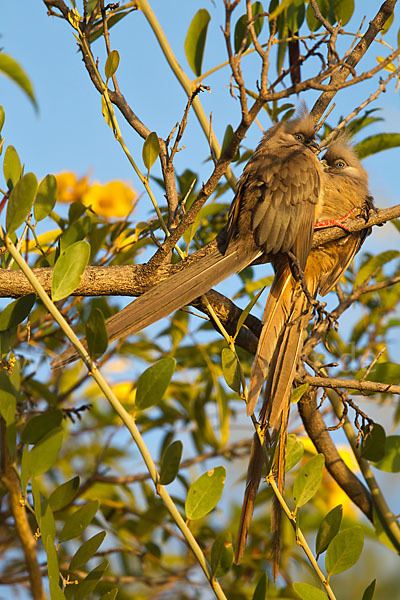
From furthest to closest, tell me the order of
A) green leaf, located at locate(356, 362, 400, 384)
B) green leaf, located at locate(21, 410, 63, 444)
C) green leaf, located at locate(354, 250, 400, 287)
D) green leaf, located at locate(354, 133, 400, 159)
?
green leaf, located at locate(354, 250, 400, 287), green leaf, located at locate(354, 133, 400, 159), green leaf, located at locate(356, 362, 400, 384), green leaf, located at locate(21, 410, 63, 444)

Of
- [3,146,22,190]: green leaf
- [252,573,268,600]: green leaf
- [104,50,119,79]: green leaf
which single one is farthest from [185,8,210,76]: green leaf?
[252,573,268,600]: green leaf

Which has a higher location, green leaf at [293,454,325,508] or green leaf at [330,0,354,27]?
green leaf at [330,0,354,27]

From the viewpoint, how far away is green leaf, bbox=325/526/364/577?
134 centimetres

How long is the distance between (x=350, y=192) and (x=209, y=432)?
1.17m

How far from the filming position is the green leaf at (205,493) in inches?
53.6

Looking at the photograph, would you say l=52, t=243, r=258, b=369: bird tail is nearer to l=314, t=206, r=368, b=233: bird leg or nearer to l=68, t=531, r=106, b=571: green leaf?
l=68, t=531, r=106, b=571: green leaf

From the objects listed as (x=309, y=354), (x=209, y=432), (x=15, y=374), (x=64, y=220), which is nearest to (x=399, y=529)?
(x=309, y=354)

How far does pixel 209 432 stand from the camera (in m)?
2.65

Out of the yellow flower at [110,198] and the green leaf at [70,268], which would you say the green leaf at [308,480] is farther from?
the yellow flower at [110,198]

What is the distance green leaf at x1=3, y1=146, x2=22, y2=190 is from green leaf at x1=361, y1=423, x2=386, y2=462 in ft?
3.91

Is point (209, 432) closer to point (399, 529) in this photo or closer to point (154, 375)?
point (399, 529)

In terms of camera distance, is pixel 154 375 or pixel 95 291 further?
pixel 95 291

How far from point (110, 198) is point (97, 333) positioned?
1.47 m

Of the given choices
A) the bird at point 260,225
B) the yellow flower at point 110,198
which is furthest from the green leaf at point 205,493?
the yellow flower at point 110,198
